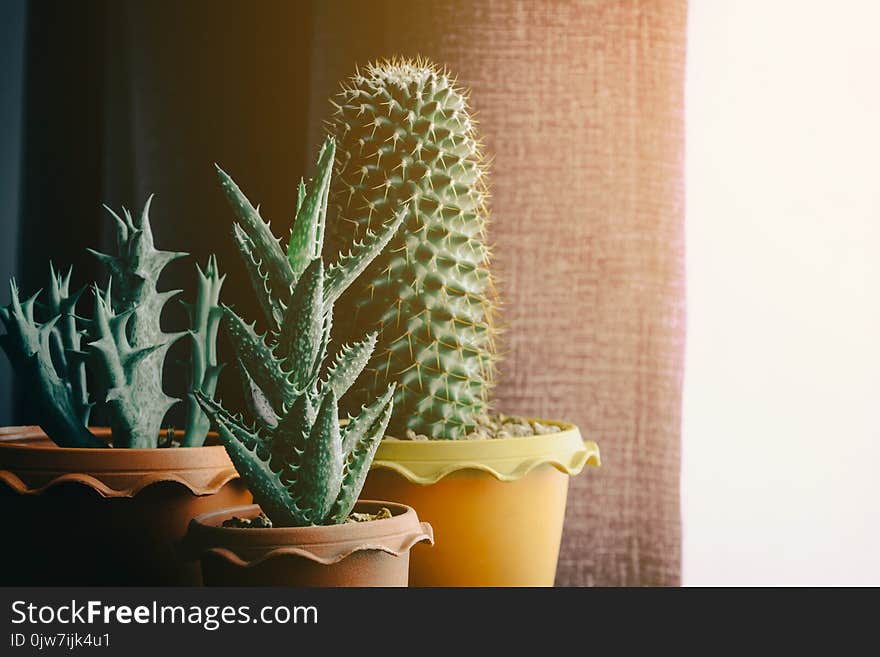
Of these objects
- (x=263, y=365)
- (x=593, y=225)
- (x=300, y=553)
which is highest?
(x=593, y=225)

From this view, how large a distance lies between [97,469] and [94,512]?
3 cm

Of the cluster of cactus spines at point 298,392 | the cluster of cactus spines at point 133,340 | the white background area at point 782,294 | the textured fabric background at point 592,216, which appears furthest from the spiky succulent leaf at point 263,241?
the white background area at point 782,294

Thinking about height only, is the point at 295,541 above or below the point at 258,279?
below

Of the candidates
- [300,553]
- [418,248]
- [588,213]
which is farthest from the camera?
[588,213]

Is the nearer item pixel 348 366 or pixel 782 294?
pixel 348 366

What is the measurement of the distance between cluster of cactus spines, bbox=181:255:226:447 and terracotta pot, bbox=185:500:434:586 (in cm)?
17

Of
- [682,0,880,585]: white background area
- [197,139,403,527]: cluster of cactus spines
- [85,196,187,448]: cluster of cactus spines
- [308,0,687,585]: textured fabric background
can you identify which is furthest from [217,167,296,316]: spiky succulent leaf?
[682,0,880,585]: white background area

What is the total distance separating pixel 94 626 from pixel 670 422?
637mm

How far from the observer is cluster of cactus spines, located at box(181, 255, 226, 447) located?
706 millimetres

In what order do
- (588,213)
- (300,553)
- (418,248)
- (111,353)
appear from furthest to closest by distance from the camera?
1. (588,213)
2. (418,248)
3. (111,353)
4. (300,553)

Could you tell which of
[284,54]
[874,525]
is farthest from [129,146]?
[874,525]

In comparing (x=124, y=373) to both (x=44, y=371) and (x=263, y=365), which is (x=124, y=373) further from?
(x=263, y=365)

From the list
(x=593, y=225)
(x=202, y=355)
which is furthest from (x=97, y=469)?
(x=593, y=225)

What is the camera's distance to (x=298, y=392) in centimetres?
55
